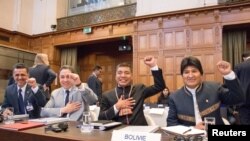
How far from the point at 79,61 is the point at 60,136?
9.34 metres

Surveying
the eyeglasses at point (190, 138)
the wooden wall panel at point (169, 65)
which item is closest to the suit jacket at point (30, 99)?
the eyeglasses at point (190, 138)

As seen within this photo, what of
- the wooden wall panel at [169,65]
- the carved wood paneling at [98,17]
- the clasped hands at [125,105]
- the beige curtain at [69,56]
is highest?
the carved wood paneling at [98,17]

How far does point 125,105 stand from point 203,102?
720mm

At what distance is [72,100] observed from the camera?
2631 mm

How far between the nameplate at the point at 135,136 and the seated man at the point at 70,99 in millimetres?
1035

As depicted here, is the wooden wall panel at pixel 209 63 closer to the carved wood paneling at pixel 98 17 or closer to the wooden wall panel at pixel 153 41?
the wooden wall panel at pixel 153 41

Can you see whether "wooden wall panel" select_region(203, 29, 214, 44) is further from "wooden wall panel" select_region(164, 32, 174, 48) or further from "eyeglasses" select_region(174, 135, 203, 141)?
"eyeglasses" select_region(174, 135, 203, 141)

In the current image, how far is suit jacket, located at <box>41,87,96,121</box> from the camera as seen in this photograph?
2.39 meters

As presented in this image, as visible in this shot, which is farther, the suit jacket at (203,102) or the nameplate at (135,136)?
the suit jacket at (203,102)

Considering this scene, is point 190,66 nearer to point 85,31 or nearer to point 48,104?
point 48,104

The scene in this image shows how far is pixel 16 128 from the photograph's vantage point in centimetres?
171

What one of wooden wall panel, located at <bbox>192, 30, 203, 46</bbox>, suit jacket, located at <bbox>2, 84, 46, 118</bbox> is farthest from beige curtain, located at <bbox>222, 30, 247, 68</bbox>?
suit jacket, located at <bbox>2, 84, 46, 118</bbox>

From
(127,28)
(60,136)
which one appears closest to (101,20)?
(127,28)

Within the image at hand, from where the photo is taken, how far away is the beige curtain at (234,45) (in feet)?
23.7
